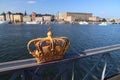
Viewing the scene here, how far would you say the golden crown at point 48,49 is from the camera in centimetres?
402

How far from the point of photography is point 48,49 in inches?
162

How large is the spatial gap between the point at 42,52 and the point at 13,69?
0.74 metres

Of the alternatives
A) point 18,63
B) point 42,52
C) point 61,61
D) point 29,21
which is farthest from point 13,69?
point 29,21

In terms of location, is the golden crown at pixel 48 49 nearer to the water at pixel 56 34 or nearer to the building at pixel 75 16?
the water at pixel 56 34

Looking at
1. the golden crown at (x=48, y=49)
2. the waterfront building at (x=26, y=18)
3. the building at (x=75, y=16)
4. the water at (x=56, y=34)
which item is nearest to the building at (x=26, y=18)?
the waterfront building at (x=26, y=18)

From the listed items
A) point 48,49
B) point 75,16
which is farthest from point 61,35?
point 75,16

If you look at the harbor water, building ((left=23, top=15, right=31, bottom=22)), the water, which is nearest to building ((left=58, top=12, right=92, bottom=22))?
building ((left=23, top=15, right=31, bottom=22))

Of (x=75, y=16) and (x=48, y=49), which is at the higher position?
(x=75, y=16)

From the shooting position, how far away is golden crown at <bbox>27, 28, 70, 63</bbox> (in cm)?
402

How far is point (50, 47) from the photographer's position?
415 cm

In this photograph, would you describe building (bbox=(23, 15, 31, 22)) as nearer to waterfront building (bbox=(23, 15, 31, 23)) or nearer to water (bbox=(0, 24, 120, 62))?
waterfront building (bbox=(23, 15, 31, 23))

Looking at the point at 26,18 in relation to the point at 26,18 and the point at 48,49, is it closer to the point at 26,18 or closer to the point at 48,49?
the point at 26,18

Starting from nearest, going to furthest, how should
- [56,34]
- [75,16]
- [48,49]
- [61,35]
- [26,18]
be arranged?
[48,49] < [61,35] < [56,34] < [26,18] < [75,16]

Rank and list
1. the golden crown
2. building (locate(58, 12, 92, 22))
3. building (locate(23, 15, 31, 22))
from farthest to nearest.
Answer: building (locate(23, 15, 31, 22)), building (locate(58, 12, 92, 22)), the golden crown
